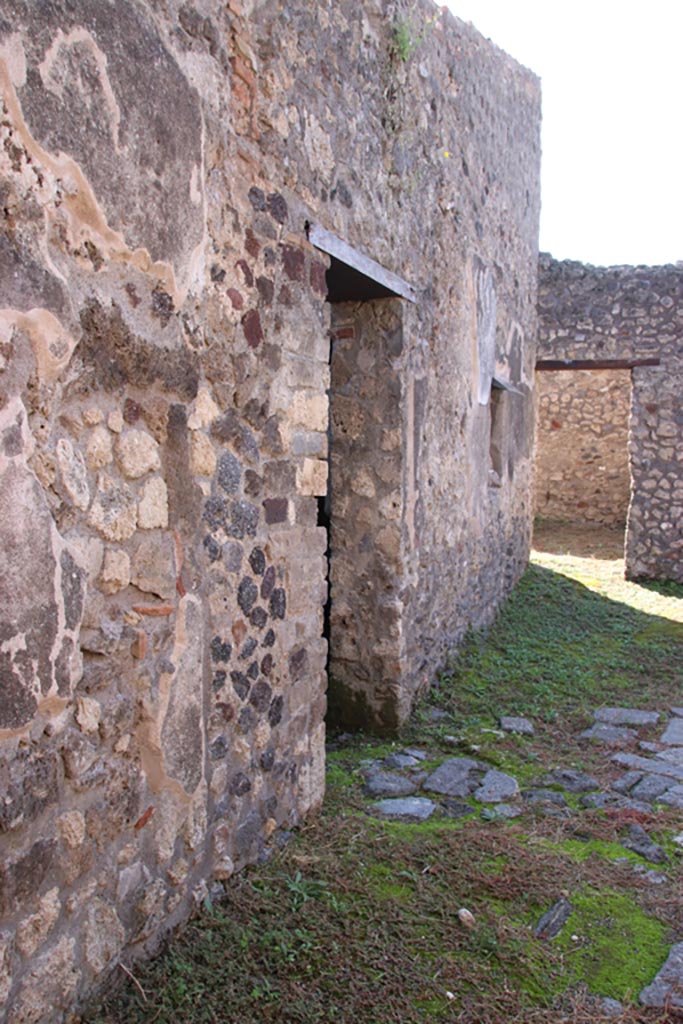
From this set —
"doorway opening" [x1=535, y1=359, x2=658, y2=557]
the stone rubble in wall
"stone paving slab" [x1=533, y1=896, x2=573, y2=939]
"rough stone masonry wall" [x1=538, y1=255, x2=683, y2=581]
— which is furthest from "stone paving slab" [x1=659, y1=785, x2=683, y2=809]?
"doorway opening" [x1=535, y1=359, x2=658, y2=557]

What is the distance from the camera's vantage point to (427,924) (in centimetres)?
256

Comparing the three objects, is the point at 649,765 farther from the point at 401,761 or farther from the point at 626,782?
the point at 401,761

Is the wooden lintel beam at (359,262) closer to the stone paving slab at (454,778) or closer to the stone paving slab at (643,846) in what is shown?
the stone paving slab at (454,778)

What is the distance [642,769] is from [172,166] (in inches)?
133

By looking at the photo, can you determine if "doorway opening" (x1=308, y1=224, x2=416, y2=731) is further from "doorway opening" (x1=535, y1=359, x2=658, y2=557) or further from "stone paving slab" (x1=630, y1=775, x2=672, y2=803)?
"doorway opening" (x1=535, y1=359, x2=658, y2=557)

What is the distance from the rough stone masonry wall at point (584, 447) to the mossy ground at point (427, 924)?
916 cm

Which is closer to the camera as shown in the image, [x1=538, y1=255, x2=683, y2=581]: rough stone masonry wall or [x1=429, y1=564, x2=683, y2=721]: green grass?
[x1=429, y1=564, x2=683, y2=721]: green grass

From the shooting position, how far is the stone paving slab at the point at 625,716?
473 centimetres

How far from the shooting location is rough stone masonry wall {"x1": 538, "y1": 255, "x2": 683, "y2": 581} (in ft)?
29.0

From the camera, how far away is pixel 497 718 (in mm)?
4660

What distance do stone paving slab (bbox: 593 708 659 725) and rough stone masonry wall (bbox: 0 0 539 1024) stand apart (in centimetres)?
215

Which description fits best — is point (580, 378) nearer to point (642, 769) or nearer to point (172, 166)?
point (642, 769)

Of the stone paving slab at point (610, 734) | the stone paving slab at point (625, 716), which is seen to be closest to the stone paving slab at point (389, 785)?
the stone paving slab at point (610, 734)

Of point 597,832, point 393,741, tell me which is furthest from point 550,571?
point 597,832
